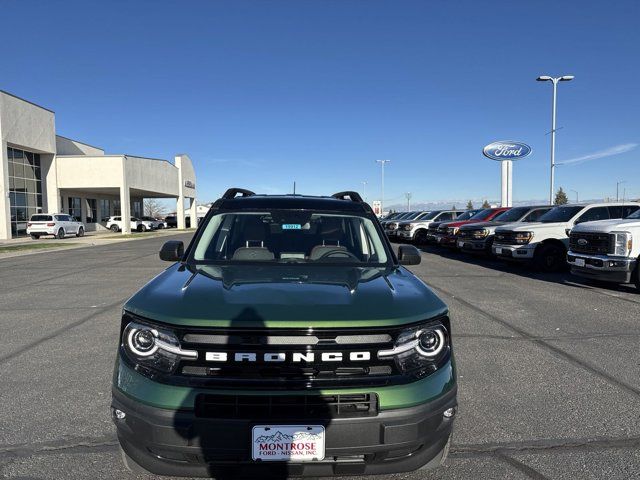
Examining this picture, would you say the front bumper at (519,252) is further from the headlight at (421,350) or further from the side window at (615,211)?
the headlight at (421,350)

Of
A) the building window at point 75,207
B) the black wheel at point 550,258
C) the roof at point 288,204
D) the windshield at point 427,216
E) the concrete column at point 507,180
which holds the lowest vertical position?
the black wheel at point 550,258

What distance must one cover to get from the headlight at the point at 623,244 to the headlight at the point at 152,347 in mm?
9344

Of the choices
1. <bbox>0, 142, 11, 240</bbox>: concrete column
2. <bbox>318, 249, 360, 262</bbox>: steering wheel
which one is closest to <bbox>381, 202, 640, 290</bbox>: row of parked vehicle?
<bbox>318, 249, 360, 262</bbox>: steering wheel

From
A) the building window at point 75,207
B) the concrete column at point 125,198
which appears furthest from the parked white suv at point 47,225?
the building window at point 75,207

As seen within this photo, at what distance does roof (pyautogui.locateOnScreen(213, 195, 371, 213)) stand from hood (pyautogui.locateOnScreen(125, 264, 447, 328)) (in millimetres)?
1014

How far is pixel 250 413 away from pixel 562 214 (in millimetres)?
13291

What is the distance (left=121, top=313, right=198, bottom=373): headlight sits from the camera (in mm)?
2367

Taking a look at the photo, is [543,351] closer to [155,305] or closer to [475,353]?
[475,353]

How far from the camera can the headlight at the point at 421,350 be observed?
2410 millimetres

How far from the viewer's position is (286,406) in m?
2.24

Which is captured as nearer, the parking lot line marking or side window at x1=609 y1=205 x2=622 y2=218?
the parking lot line marking

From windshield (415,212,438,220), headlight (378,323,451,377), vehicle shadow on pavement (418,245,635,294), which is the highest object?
windshield (415,212,438,220)

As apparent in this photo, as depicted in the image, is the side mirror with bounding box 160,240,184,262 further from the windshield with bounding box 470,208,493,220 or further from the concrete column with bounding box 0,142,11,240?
the concrete column with bounding box 0,142,11,240

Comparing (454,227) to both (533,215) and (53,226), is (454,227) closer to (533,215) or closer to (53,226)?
(533,215)
